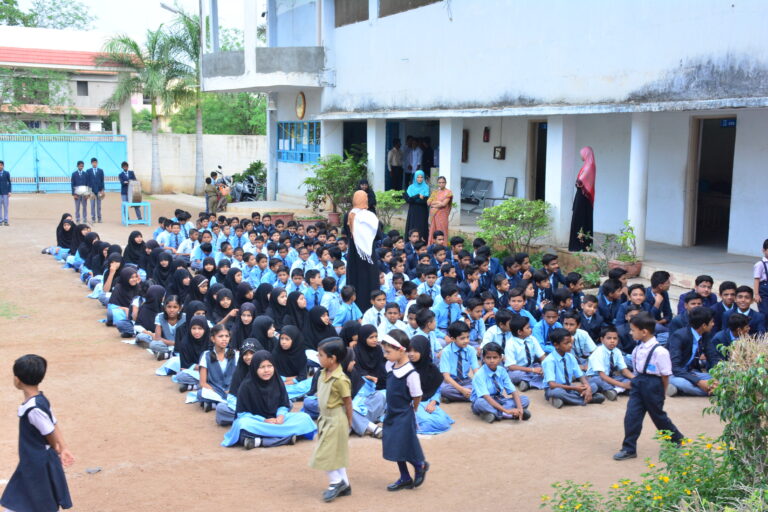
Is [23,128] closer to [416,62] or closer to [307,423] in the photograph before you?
[416,62]

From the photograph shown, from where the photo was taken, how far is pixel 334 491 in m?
5.28

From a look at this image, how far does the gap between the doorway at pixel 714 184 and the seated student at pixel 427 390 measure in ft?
26.2

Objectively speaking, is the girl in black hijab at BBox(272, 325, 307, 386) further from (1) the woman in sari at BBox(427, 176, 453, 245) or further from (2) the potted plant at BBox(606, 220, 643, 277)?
(1) the woman in sari at BBox(427, 176, 453, 245)

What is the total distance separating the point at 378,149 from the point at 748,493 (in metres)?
14.6

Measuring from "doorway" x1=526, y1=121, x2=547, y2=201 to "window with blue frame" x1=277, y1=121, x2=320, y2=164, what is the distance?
6224mm

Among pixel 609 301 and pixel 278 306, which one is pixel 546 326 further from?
pixel 278 306

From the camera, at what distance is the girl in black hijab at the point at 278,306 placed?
29.9 feet

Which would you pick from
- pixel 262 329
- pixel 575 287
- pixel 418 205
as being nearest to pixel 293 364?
pixel 262 329

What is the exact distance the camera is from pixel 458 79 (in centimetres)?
1484

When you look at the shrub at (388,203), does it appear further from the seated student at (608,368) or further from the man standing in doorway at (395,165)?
the seated student at (608,368)

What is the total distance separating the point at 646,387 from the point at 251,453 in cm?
295

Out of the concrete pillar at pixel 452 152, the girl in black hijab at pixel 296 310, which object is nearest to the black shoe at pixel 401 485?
the girl in black hijab at pixel 296 310

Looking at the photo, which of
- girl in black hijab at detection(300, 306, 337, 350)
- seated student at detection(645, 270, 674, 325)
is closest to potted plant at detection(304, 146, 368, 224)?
girl in black hijab at detection(300, 306, 337, 350)

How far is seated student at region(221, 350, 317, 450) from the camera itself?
6.27 m
